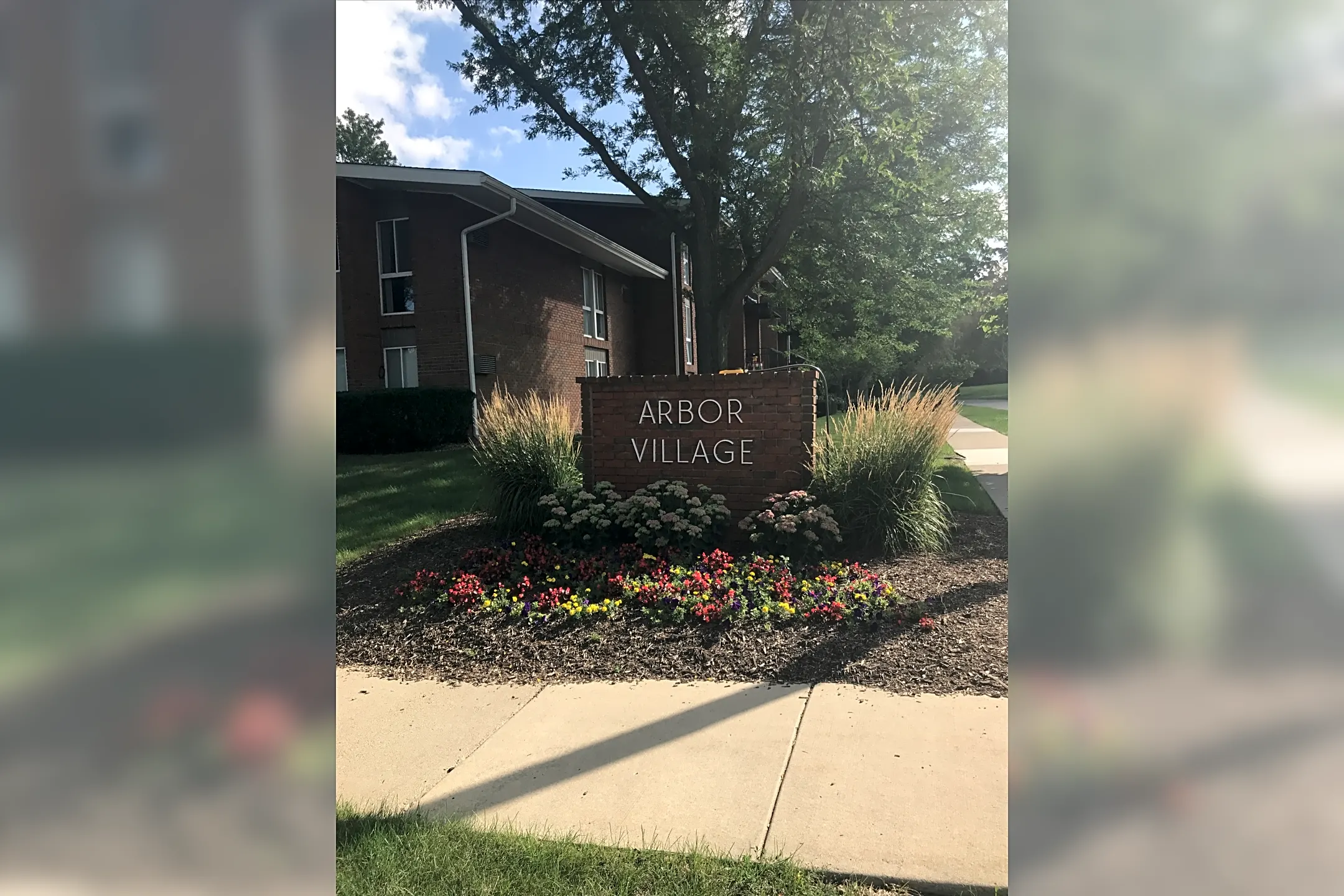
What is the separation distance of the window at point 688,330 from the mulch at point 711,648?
2338 centimetres

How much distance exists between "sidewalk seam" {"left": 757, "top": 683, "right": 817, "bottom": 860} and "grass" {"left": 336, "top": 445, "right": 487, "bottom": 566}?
12.0 feet

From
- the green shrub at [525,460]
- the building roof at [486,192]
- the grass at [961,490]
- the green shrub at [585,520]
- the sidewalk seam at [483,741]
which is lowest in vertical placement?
the sidewalk seam at [483,741]

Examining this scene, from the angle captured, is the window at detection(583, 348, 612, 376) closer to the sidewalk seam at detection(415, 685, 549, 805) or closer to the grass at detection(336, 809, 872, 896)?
the sidewalk seam at detection(415, 685, 549, 805)

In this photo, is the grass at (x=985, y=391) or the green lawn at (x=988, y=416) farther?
the grass at (x=985, y=391)

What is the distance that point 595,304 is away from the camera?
25922 mm

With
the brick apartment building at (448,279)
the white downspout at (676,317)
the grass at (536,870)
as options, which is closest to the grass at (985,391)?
the white downspout at (676,317)

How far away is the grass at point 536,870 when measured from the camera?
2.71 m

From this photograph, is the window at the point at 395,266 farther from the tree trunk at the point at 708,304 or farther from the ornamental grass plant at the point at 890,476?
the ornamental grass plant at the point at 890,476

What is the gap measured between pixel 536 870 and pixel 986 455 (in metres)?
14.2

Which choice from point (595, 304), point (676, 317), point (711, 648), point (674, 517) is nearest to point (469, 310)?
point (595, 304)

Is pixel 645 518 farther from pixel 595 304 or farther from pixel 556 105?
pixel 595 304

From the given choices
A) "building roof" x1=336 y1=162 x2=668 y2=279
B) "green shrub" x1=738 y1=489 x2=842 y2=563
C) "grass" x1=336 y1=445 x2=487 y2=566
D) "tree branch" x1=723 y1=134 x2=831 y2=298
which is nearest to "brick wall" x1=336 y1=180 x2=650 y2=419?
"building roof" x1=336 y1=162 x2=668 y2=279
